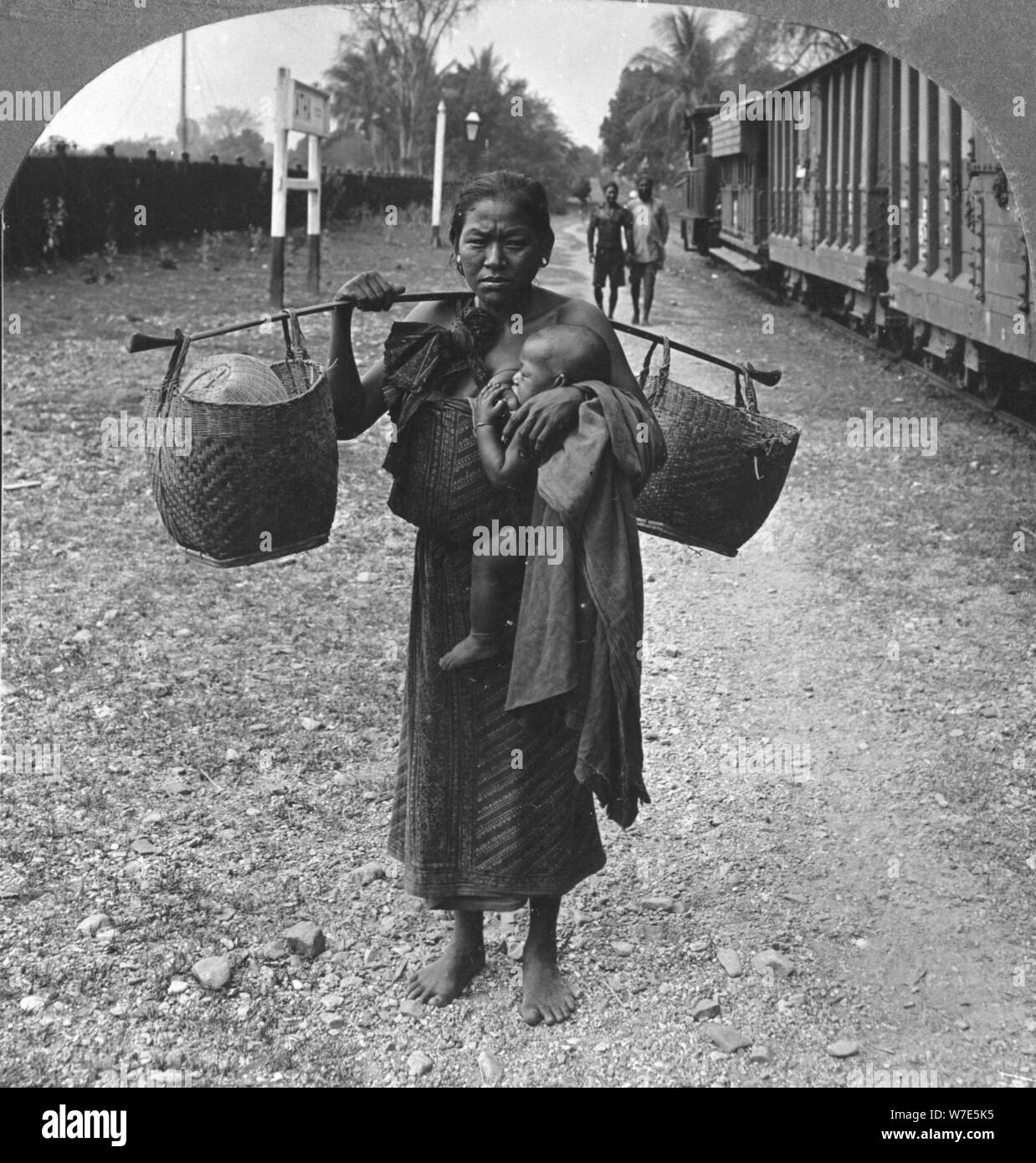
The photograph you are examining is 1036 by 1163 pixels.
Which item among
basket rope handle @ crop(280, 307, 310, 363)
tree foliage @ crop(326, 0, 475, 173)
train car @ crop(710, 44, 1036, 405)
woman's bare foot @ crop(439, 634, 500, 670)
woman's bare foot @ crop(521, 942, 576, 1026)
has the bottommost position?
woman's bare foot @ crop(521, 942, 576, 1026)

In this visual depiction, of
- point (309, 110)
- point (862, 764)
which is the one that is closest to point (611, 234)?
point (309, 110)

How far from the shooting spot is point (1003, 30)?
3.03 meters

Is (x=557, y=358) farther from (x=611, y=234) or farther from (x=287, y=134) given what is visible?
(x=611, y=234)

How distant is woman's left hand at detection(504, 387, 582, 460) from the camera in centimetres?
260

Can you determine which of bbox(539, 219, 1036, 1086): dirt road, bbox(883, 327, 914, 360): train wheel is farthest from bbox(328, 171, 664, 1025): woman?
bbox(883, 327, 914, 360): train wheel

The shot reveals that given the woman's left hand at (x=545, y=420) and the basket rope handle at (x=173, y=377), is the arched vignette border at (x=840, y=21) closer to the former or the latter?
the basket rope handle at (x=173, y=377)

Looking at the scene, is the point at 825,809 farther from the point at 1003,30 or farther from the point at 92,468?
the point at 92,468

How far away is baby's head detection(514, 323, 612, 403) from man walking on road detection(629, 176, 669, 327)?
423 inches

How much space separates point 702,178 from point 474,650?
75.3 ft

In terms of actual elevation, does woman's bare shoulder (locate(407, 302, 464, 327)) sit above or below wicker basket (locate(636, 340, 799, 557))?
above

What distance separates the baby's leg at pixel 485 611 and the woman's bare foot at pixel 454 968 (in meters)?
0.75

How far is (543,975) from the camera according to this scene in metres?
3.18

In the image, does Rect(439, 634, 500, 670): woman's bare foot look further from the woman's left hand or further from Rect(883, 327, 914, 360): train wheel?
Rect(883, 327, 914, 360): train wheel

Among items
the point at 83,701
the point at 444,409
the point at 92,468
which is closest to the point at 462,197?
the point at 444,409
